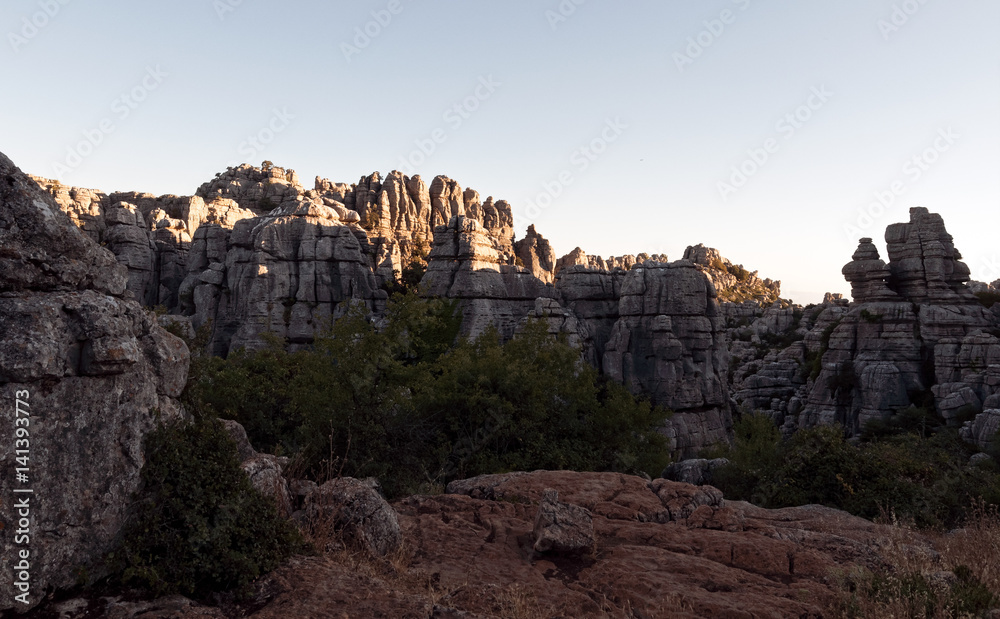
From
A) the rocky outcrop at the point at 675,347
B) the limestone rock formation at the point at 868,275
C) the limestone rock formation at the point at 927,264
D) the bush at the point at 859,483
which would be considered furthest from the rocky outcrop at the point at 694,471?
the limestone rock formation at the point at 927,264

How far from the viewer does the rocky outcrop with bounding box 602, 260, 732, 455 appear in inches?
1420

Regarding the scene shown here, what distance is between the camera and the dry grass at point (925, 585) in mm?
5442

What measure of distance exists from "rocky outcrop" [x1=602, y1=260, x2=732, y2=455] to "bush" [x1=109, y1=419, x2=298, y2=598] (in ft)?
105

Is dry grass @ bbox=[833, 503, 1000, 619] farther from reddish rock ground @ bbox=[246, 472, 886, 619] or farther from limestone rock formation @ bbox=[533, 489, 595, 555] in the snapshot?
limestone rock formation @ bbox=[533, 489, 595, 555]

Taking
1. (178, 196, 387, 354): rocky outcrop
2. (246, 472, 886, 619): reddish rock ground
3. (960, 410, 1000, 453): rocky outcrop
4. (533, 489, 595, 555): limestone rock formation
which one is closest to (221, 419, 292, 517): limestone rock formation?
(246, 472, 886, 619): reddish rock ground

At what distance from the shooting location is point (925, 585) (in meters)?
5.95

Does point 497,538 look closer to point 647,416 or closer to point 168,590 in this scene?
point 168,590

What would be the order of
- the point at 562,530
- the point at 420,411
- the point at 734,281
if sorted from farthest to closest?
the point at 734,281
the point at 420,411
the point at 562,530

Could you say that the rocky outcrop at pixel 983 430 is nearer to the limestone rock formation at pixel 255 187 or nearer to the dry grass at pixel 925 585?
the dry grass at pixel 925 585

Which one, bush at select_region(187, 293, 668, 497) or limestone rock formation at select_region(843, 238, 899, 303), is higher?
limestone rock formation at select_region(843, 238, 899, 303)

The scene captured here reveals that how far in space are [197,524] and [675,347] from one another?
34076mm

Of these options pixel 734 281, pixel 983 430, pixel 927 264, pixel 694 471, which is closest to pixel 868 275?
pixel 927 264

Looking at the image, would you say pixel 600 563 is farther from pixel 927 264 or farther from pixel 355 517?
pixel 927 264

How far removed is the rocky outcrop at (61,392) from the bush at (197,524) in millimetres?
211
